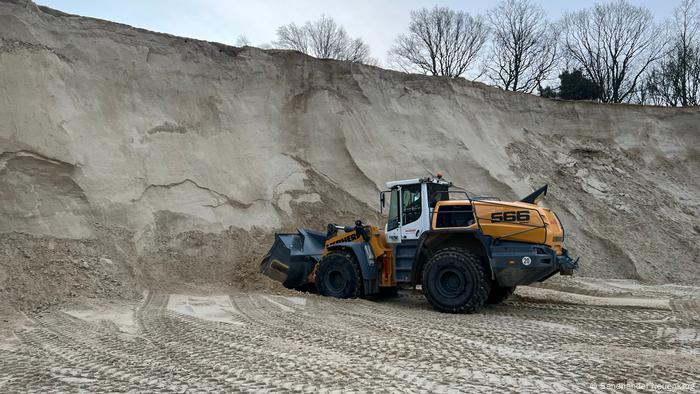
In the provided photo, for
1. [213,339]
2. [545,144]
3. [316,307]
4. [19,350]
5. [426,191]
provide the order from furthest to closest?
[545,144] < [426,191] < [316,307] < [213,339] < [19,350]

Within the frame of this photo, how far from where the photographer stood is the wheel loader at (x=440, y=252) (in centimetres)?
821

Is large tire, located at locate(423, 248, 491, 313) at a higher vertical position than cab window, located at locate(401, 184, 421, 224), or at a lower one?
lower

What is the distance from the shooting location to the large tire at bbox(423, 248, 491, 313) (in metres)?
8.23

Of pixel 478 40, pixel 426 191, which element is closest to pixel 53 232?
pixel 426 191

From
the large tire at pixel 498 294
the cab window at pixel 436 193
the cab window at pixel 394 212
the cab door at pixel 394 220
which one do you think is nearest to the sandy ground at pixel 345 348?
the large tire at pixel 498 294

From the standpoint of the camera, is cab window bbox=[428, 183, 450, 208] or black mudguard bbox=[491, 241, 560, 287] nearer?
black mudguard bbox=[491, 241, 560, 287]

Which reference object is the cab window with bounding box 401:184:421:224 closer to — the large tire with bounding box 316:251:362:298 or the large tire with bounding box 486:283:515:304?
the large tire with bounding box 316:251:362:298

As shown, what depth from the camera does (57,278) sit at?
9.07 m

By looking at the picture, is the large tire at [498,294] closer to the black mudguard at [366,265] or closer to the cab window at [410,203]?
the cab window at [410,203]

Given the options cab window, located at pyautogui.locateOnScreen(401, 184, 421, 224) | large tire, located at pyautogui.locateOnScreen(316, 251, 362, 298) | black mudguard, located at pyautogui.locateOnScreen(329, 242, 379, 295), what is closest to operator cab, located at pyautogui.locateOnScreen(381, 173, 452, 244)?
cab window, located at pyautogui.locateOnScreen(401, 184, 421, 224)

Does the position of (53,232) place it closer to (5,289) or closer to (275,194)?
(5,289)

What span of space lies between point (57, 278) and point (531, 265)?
24.4 feet

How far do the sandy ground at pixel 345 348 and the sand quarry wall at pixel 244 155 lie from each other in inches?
101

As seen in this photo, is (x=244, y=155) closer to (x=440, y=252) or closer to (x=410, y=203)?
(x=410, y=203)
